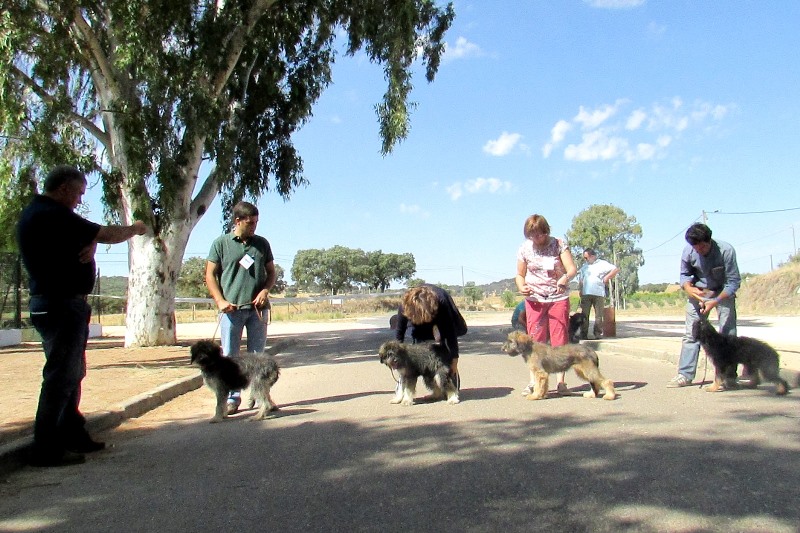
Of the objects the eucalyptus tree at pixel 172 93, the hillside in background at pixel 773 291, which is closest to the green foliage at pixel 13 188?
the eucalyptus tree at pixel 172 93

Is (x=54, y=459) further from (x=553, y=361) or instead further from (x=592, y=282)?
(x=592, y=282)

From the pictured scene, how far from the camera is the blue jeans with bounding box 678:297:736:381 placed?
7395mm

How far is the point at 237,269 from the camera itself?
717 cm

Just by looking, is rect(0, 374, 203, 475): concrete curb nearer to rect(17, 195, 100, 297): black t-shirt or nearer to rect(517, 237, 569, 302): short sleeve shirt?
rect(17, 195, 100, 297): black t-shirt

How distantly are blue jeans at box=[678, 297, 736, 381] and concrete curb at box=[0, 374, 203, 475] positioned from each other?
233 inches

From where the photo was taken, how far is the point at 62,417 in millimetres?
5305

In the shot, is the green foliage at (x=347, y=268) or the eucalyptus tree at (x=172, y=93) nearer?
the eucalyptus tree at (x=172, y=93)

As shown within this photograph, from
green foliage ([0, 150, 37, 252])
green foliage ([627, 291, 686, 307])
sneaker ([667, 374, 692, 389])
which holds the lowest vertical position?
sneaker ([667, 374, 692, 389])

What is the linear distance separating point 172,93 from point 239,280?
8.32 m

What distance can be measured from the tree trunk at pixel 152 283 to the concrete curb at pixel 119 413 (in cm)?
601

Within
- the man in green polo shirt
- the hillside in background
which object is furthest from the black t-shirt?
the hillside in background

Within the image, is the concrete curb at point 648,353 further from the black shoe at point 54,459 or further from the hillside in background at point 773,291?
the hillside in background at point 773,291

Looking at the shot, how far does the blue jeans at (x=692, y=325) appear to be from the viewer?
7.39m

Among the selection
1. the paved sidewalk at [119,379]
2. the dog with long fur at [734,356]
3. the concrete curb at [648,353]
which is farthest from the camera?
the concrete curb at [648,353]
